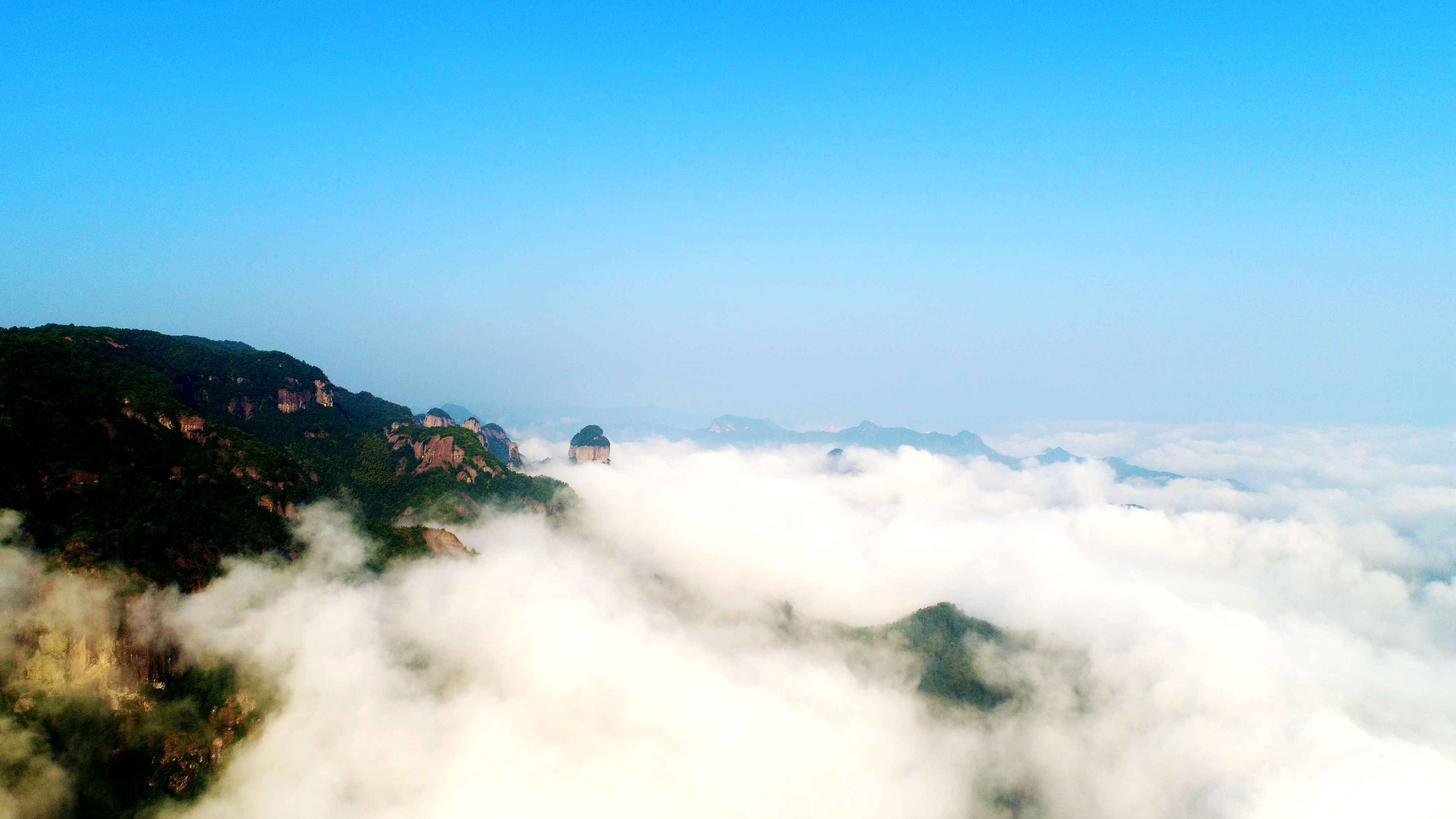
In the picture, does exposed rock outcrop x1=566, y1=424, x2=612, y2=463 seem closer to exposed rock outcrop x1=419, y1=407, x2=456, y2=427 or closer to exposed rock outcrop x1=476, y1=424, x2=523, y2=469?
exposed rock outcrop x1=476, y1=424, x2=523, y2=469

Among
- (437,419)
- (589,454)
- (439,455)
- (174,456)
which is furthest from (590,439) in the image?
(174,456)

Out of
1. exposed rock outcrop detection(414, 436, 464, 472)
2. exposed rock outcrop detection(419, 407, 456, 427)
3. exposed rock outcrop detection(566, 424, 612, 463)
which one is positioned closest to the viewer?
exposed rock outcrop detection(414, 436, 464, 472)

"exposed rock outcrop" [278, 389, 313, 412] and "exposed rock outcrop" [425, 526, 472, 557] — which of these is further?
"exposed rock outcrop" [278, 389, 313, 412]

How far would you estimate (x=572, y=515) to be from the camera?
120 metres

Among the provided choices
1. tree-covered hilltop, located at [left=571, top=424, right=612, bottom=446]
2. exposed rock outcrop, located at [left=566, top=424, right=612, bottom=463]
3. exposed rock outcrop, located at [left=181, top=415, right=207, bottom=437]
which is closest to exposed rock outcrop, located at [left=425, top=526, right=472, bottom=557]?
exposed rock outcrop, located at [left=181, top=415, right=207, bottom=437]

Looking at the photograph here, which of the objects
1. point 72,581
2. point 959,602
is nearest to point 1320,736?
point 959,602

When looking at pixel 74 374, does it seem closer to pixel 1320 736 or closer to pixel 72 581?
pixel 72 581

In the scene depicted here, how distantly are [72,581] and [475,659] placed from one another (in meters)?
37.7

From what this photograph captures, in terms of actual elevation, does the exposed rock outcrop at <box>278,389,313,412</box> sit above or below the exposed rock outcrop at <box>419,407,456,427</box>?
above

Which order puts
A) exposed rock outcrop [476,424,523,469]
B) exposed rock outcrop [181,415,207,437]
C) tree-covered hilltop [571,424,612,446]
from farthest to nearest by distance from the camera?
tree-covered hilltop [571,424,612,446], exposed rock outcrop [476,424,523,469], exposed rock outcrop [181,415,207,437]

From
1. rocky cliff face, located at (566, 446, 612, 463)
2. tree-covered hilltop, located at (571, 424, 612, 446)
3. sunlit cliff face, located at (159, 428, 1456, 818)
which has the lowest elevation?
sunlit cliff face, located at (159, 428, 1456, 818)

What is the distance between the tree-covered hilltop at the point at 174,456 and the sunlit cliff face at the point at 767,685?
205 inches

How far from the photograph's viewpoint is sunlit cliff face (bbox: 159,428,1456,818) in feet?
161

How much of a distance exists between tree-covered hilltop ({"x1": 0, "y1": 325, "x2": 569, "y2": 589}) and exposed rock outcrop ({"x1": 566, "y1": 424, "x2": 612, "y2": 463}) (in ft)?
305
